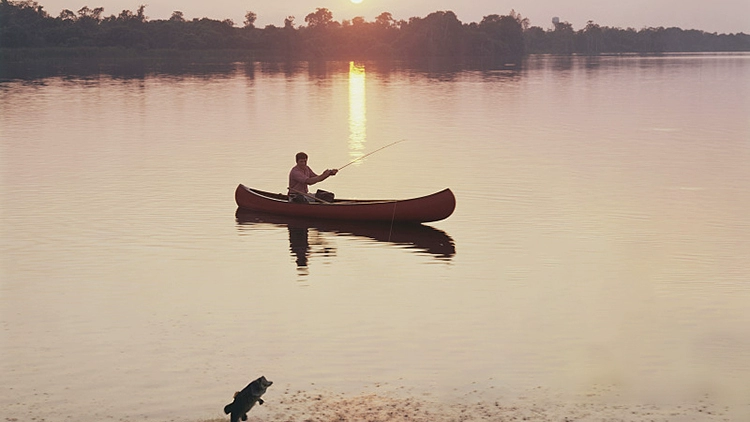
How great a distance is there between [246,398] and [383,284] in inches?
293

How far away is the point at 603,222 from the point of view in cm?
2308

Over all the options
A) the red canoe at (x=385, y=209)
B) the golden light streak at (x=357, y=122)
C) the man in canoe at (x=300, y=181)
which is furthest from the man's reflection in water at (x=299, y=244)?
the golden light streak at (x=357, y=122)

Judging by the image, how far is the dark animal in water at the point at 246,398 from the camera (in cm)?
1009

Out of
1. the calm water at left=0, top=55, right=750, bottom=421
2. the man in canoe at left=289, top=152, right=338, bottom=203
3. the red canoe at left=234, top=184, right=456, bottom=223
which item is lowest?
the calm water at left=0, top=55, right=750, bottom=421

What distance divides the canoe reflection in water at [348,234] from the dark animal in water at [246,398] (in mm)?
8776

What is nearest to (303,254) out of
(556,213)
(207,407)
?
(556,213)

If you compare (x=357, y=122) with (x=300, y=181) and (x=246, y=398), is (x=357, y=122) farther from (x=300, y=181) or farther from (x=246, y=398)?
(x=246, y=398)

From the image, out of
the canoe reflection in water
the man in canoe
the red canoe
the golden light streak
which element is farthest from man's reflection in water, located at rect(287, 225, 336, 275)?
the golden light streak

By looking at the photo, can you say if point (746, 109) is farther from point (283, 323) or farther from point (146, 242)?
point (283, 323)

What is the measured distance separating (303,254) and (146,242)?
324 centimetres

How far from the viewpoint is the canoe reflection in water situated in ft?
66.1

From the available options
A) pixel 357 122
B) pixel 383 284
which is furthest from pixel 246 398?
pixel 357 122

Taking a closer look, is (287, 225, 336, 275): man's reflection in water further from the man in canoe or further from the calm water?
the man in canoe

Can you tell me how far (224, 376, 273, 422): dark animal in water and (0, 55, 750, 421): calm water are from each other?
59 cm
